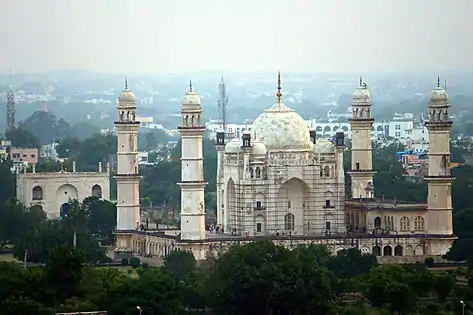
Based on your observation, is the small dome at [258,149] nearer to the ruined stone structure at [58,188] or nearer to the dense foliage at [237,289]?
the dense foliage at [237,289]

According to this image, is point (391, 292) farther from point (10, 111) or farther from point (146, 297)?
point (10, 111)

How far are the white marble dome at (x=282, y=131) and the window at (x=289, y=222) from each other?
60.2 inches

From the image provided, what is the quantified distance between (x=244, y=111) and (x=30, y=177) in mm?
65028

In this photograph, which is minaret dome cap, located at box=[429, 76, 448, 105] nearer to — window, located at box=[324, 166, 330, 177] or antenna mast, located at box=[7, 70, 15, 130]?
window, located at box=[324, 166, 330, 177]

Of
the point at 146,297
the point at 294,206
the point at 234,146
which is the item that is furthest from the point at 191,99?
the point at 146,297

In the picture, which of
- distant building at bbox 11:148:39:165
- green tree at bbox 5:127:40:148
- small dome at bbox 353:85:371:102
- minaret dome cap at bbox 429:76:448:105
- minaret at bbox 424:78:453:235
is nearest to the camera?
minaret at bbox 424:78:453:235

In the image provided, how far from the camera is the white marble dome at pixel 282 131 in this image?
4750cm

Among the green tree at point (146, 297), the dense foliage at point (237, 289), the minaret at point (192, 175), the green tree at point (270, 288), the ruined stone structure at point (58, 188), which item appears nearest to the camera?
the green tree at point (146, 297)

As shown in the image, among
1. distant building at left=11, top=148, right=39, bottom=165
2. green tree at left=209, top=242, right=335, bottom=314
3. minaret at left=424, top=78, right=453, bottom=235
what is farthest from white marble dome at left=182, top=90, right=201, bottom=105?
distant building at left=11, top=148, right=39, bottom=165

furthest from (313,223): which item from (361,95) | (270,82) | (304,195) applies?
(270,82)

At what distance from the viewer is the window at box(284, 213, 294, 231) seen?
156 feet

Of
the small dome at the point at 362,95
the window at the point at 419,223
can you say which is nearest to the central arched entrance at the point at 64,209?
the small dome at the point at 362,95

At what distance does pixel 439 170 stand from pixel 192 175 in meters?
5.65

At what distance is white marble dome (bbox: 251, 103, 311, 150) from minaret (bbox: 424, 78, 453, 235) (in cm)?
282
